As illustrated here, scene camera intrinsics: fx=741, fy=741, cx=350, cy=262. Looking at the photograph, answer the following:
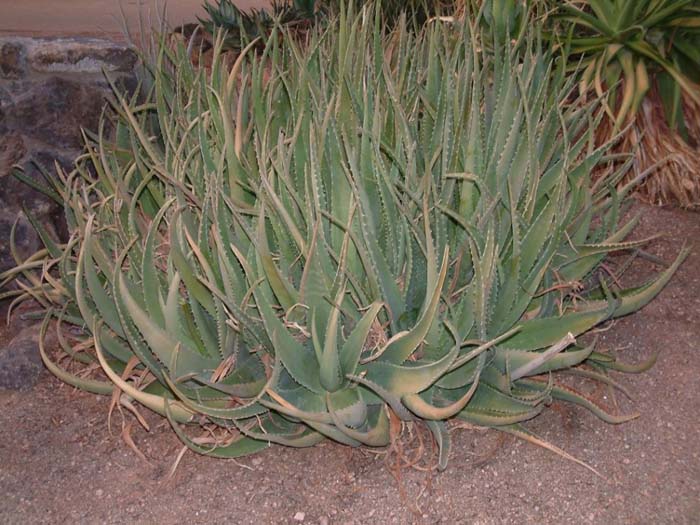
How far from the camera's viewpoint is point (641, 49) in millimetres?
2936

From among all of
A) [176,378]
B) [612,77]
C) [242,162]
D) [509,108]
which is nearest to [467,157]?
[509,108]

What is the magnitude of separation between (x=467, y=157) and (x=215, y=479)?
96 cm

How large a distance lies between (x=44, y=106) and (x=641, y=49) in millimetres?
2260

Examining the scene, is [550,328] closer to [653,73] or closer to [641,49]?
[641,49]

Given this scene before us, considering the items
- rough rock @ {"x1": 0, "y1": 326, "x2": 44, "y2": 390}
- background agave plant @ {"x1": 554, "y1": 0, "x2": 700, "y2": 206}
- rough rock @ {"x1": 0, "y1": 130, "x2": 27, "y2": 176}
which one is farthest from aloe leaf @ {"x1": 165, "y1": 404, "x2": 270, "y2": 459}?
background agave plant @ {"x1": 554, "y1": 0, "x2": 700, "y2": 206}

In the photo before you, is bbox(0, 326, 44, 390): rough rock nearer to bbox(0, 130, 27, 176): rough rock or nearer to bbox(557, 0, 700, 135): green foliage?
bbox(0, 130, 27, 176): rough rock

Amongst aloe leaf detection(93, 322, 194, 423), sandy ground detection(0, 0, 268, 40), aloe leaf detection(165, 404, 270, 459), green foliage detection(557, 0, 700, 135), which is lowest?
sandy ground detection(0, 0, 268, 40)

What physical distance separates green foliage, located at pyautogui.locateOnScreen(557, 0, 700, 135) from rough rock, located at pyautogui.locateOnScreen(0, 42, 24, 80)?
204 cm

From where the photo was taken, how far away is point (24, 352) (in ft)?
6.65

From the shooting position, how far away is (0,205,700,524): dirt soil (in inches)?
61.2

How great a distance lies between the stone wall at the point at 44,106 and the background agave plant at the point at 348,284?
0.59 m

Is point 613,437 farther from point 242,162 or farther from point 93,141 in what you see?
point 93,141

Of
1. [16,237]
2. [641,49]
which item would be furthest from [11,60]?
[641,49]

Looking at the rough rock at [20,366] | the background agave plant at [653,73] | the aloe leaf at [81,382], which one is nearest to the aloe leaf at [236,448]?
the aloe leaf at [81,382]
